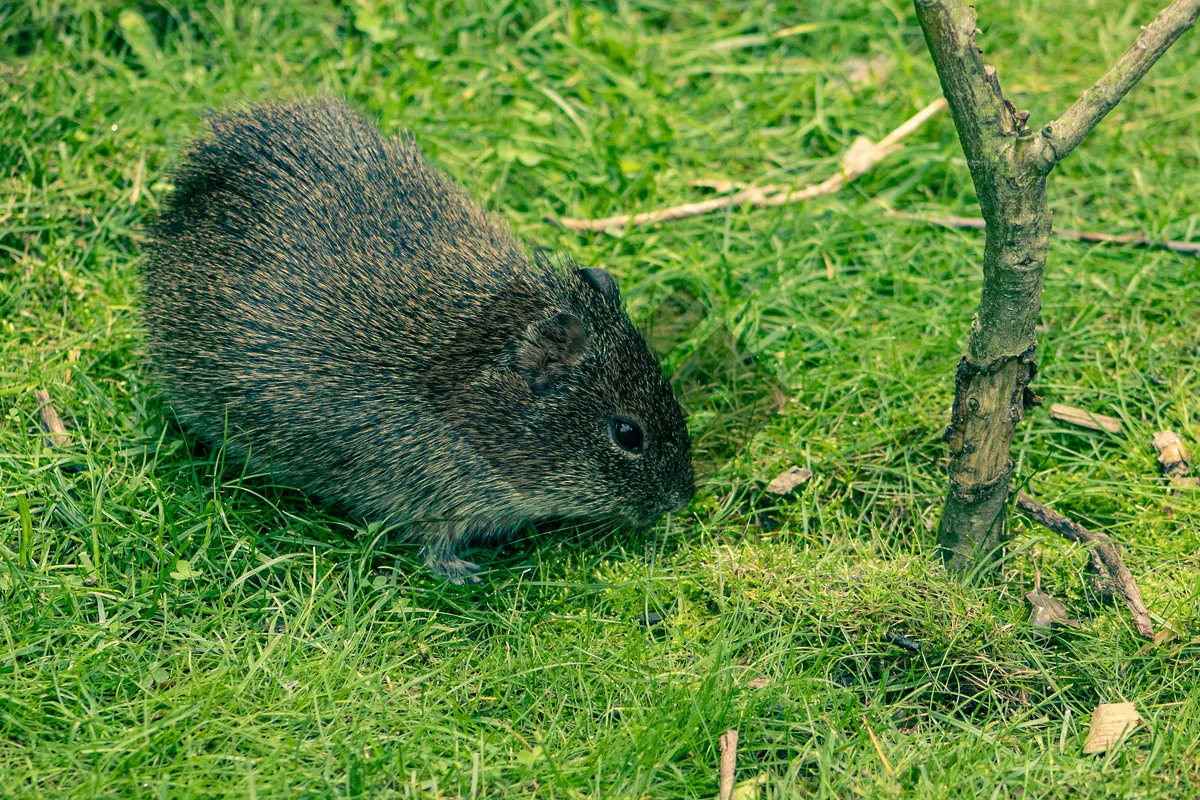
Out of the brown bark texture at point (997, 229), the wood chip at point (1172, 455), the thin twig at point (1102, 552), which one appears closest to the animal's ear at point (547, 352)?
the brown bark texture at point (997, 229)

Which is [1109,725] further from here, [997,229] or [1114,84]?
[1114,84]

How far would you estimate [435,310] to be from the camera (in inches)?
196

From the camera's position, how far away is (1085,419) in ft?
17.6

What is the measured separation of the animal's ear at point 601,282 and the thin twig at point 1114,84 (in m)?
1.95

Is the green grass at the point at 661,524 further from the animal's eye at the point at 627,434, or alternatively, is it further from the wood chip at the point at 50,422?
the animal's eye at the point at 627,434

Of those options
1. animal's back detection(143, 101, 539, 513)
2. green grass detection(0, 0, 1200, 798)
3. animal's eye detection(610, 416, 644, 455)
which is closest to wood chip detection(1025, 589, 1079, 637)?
green grass detection(0, 0, 1200, 798)

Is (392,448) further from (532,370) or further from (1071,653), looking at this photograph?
(1071,653)

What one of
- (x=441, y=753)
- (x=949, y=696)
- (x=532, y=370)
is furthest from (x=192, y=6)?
(x=949, y=696)

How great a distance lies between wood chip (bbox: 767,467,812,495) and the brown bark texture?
723mm

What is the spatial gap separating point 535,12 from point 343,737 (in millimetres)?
5137

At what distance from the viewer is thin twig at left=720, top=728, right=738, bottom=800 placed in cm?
394

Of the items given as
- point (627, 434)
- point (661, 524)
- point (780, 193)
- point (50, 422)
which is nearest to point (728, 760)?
point (661, 524)

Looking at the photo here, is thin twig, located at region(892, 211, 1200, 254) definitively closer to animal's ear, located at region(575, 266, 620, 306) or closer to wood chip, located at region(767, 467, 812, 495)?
wood chip, located at region(767, 467, 812, 495)

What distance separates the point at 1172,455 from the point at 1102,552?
82 centimetres
